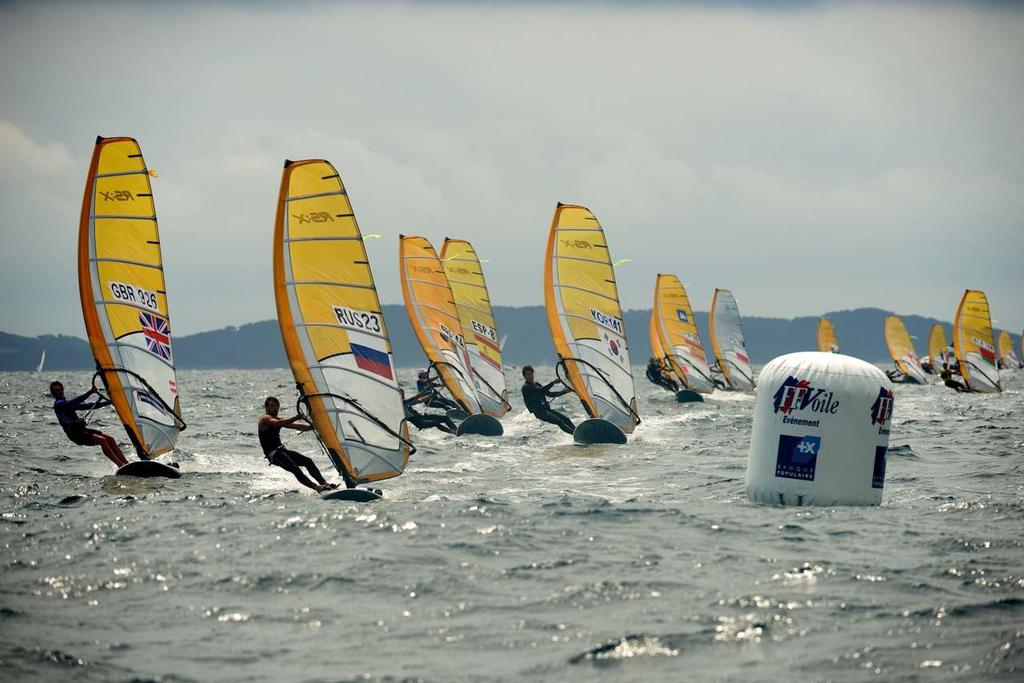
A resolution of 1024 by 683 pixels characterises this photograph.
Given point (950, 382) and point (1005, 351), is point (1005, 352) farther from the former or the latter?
point (950, 382)

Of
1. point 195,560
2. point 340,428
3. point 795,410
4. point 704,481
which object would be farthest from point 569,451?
point 195,560

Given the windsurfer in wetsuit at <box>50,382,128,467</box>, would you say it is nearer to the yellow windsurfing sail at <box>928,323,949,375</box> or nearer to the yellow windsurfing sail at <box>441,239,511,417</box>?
the yellow windsurfing sail at <box>441,239,511,417</box>

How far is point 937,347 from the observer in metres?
68.6

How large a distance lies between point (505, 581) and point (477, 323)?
70.0 ft

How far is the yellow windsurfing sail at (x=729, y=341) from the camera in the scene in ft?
158

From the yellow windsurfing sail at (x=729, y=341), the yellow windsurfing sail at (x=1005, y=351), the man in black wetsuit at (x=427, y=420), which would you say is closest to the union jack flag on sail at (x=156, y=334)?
the man in black wetsuit at (x=427, y=420)

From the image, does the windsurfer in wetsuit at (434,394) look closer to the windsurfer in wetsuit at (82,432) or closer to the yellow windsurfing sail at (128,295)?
the yellow windsurfing sail at (128,295)

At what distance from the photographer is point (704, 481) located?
1619cm

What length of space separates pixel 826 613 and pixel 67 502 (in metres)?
8.84

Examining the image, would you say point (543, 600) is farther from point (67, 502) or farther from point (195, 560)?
point (67, 502)

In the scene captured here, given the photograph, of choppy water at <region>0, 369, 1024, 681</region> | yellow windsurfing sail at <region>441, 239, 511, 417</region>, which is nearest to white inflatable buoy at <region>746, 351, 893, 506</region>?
choppy water at <region>0, 369, 1024, 681</region>

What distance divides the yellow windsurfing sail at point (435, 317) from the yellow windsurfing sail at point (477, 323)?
3.31ft

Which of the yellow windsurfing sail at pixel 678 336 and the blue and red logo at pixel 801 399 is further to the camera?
the yellow windsurfing sail at pixel 678 336

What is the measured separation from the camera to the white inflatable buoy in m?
12.3
